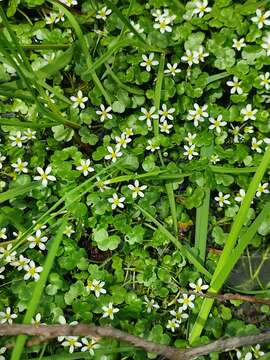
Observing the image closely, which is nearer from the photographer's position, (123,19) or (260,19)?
(123,19)

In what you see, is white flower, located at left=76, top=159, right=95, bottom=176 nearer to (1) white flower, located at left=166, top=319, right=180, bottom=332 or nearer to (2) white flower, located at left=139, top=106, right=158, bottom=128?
(2) white flower, located at left=139, top=106, right=158, bottom=128

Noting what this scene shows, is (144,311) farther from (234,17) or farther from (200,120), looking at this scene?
(234,17)

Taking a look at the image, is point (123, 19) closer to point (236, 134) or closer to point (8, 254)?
point (236, 134)

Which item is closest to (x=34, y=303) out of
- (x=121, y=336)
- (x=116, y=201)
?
(x=121, y=336)

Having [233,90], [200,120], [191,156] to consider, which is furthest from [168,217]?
[233,90]

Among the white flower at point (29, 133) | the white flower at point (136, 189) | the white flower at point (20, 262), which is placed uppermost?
the white flower at point (29, 133)

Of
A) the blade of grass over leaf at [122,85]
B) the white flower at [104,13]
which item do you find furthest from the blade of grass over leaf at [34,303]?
the white flower at [104,13]

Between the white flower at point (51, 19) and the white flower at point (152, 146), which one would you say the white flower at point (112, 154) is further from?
the white flower at point (51, 19)
